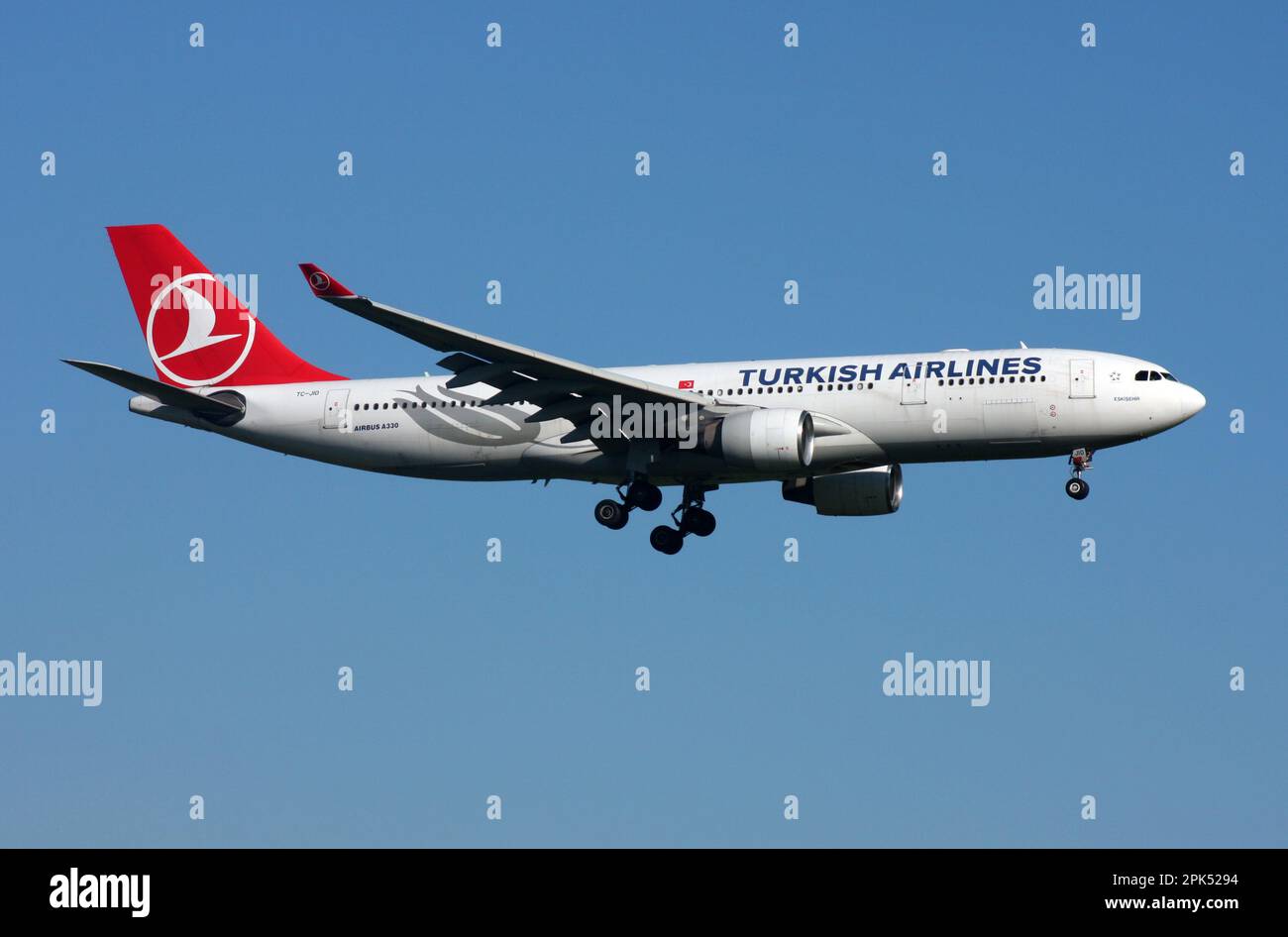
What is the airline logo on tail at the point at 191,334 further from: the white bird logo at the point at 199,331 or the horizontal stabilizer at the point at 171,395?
the horizontal stabilizer at the point at 171,395

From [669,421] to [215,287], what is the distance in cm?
1548

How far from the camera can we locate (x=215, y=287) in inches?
2194

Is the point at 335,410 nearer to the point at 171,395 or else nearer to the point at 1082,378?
the point at 171,395

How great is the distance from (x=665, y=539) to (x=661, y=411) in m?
4.85

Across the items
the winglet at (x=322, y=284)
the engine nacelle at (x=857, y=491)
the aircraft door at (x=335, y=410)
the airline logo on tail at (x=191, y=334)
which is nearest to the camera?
the winglet at (x=322, y=284)

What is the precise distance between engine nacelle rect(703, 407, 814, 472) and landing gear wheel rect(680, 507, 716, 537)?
4.80m

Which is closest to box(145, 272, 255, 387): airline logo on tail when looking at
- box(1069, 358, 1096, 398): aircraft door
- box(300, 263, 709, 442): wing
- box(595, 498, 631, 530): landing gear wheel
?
box(300, 263, 709, 442): wing

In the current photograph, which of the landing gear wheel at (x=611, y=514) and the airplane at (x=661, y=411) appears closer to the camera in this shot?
the airplane at (x=661, y=411)

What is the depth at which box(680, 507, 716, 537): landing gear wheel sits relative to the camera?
5191 centimetres

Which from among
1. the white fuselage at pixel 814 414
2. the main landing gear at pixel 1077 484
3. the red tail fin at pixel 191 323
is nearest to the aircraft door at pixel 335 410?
the white fuselage at pixel 814 414

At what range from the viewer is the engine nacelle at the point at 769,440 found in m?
46.3

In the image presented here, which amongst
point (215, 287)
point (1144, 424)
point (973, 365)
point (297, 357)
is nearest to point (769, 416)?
point (973, 365)

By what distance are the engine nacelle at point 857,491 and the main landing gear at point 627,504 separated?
4020 millimetres

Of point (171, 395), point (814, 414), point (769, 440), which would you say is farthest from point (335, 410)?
point (814, 414)
